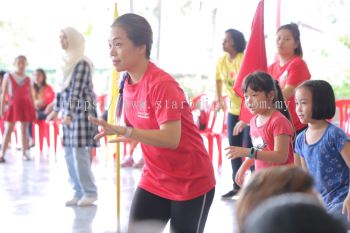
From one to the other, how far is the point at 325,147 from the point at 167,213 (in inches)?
27.2

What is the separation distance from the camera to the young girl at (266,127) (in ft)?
7.69

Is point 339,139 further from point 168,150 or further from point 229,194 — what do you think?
point 229,194

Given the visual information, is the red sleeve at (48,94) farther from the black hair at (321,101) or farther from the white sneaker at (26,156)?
the black hair at (321,101)

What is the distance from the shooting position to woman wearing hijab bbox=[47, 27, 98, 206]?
400 cm

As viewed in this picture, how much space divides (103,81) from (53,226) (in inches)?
230

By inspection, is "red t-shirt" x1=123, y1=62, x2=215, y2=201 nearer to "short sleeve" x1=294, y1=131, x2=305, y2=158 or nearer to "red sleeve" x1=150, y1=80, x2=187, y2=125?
"red sleeve" x1=150, y1=80, x2=187, y2=125

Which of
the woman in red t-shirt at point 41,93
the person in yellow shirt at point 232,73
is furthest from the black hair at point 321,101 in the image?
the woman in red t-shirt at point 41,93

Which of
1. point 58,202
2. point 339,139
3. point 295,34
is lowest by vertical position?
point 58,202

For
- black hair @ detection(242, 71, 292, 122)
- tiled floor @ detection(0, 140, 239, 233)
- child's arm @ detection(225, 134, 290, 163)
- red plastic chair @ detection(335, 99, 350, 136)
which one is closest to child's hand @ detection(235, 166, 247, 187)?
child's arm @ detection(225, 134, 290, 163)

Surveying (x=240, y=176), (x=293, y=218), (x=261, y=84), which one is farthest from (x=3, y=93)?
(x=293, y=218)

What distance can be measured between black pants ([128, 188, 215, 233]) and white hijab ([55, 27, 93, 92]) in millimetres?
2122

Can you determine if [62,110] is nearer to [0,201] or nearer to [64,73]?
[64,73]

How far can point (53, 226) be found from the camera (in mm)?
3688

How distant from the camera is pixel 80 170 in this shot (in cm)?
412
